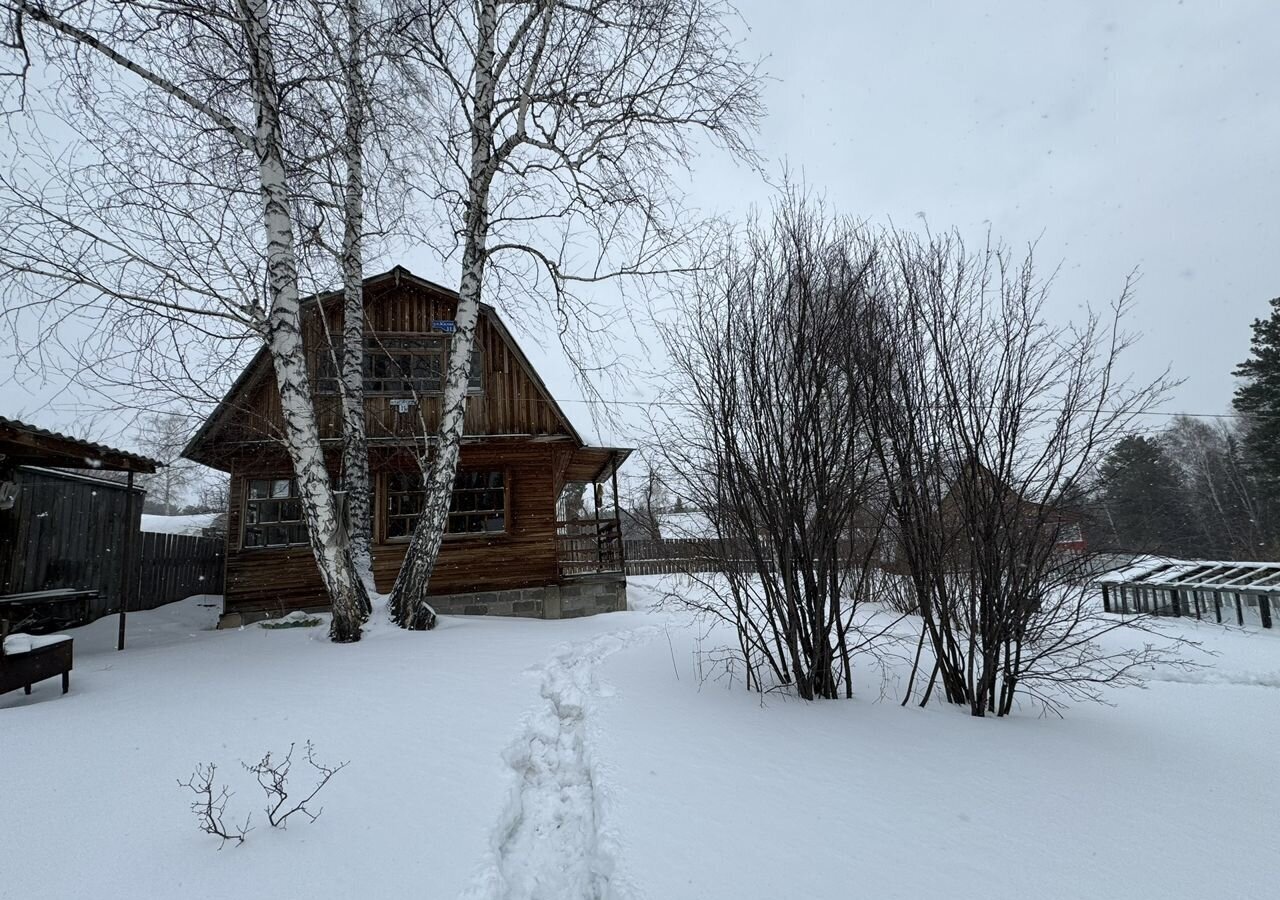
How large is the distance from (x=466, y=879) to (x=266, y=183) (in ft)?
23.5

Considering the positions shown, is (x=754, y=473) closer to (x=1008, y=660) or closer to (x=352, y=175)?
(x=1008, y=660)

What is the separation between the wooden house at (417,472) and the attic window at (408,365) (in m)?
0.03

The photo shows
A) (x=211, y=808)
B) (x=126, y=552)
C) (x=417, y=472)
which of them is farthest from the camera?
(x=417, y=472)

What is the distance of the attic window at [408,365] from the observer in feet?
35.2

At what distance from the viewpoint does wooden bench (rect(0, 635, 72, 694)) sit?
383 centimetres

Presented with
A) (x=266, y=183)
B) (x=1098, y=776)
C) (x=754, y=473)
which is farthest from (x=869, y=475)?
(x=266, y=183)

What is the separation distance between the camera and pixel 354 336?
335 inches

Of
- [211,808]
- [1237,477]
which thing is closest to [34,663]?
[211,808]

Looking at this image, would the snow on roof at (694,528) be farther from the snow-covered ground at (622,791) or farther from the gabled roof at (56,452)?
the gabled roof at (56,452)

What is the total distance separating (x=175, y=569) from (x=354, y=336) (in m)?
7.56

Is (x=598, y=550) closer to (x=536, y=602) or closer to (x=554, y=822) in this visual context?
(x=536, y=602)

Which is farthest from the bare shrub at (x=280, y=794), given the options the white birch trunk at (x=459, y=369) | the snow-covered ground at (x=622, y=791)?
the white birch trunk at (x=459, y=369)

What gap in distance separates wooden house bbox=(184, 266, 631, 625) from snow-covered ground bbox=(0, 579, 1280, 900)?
573cm

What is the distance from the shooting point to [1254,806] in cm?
269
